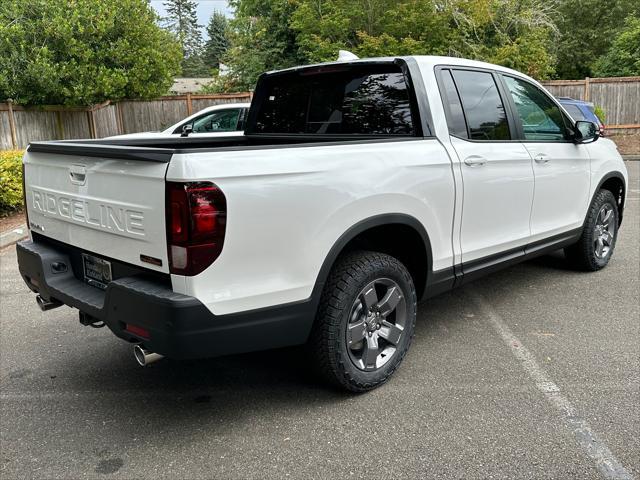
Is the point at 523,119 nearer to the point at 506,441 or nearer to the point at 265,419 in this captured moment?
the point at 506,441

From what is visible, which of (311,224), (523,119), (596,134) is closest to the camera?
(311,224)

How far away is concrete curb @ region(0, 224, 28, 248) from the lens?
294 inches

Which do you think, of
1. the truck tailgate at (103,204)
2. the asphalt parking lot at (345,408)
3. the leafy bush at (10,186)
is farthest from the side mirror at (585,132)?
the leafy bush at (10,186)

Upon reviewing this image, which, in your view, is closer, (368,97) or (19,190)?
(368,97)

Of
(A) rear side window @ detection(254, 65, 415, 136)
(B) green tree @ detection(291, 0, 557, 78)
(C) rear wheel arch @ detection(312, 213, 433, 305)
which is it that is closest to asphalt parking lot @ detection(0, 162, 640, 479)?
(C) rear wheel arch @ detection(312, 213, 433, 305)

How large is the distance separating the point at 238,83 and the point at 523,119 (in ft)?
79.4

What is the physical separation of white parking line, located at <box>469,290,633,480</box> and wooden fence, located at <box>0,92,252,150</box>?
1439 centimetres

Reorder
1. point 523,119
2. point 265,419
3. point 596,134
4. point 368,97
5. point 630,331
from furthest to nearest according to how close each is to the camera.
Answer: point 596,134, point 523,119, point 630,331, point 368,97, point 265,419

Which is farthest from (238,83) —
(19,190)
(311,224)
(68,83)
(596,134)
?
(311,224)

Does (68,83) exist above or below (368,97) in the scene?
above

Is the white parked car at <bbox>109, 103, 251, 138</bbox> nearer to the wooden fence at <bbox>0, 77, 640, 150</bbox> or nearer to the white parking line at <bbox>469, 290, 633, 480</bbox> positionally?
the white parking line at <bbox>469, 290, 633, 480</bbox>

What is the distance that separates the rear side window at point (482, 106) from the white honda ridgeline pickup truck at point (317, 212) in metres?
0.01

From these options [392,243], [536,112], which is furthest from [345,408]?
[536,112]

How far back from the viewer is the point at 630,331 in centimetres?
416
